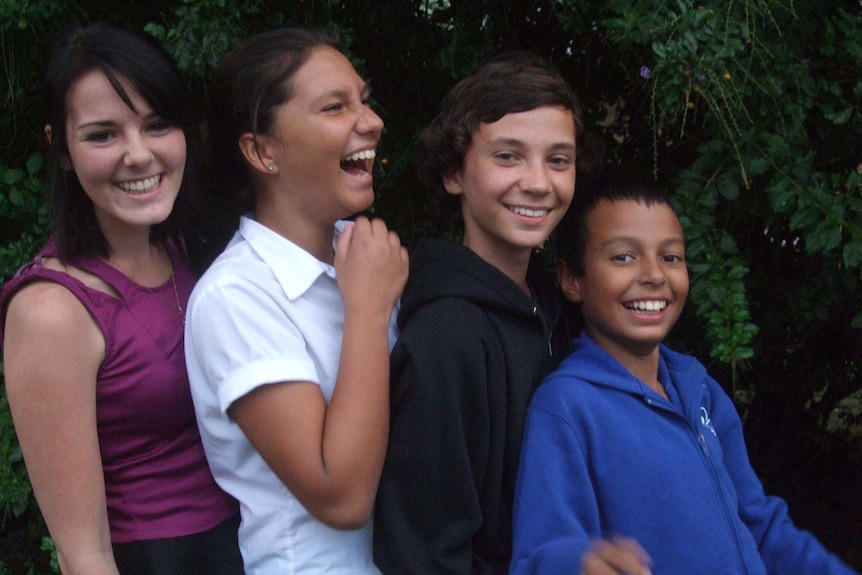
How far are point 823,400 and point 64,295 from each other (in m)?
2.73

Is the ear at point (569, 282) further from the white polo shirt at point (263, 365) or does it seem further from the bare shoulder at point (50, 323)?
the bare shoulder at point (50, 323)

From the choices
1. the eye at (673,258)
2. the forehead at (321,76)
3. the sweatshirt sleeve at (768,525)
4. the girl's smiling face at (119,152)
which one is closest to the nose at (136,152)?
the girl's smiling face at (119,152)

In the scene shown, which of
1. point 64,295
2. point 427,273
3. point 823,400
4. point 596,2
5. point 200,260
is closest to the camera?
point 64,295

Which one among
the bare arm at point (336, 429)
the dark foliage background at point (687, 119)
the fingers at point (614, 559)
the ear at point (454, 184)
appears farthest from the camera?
the dark foliage background at point (687, 119)

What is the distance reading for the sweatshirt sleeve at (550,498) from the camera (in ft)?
5.07

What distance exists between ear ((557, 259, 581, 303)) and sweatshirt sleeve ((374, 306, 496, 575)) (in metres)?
0.41

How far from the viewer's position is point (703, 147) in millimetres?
2250

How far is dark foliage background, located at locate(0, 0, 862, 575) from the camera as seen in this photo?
2107 mm

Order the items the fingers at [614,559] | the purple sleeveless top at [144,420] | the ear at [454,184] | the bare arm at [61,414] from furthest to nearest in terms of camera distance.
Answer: the ear at [454,184]
the purple sleeveless top at [144,420]
the bare arm at [61,414]
the fingers at [614,559]

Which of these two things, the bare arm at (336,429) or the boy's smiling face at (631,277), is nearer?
the bare arm at (336,429)

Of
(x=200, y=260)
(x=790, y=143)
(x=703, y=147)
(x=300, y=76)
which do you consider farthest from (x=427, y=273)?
(x=790, y=143)

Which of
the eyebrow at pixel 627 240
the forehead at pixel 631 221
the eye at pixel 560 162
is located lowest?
the eyebrow at pixel 627 240

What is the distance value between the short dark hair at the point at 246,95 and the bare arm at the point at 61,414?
1.54 feet

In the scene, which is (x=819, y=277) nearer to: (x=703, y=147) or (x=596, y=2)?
(x=703, y=147)
